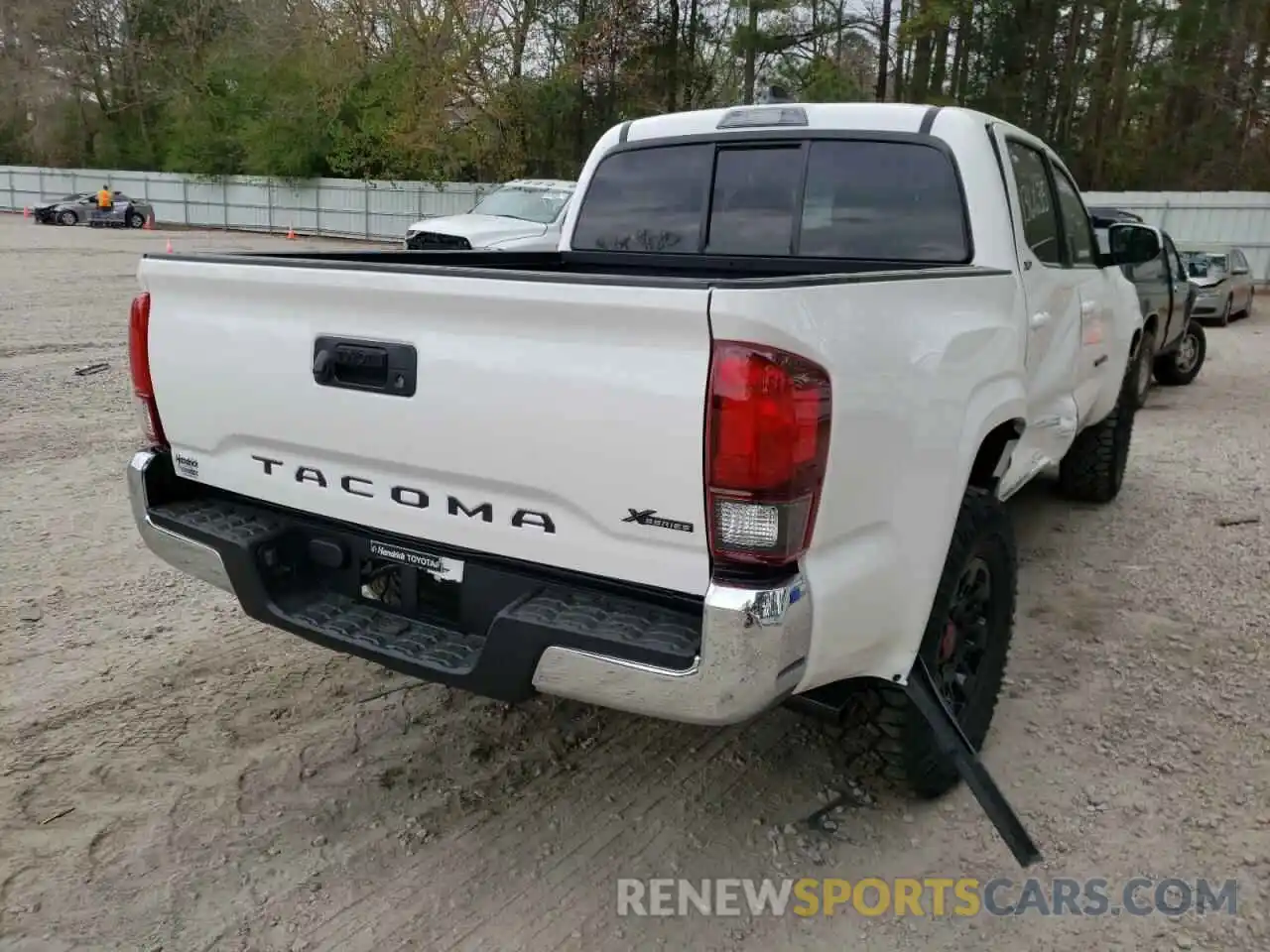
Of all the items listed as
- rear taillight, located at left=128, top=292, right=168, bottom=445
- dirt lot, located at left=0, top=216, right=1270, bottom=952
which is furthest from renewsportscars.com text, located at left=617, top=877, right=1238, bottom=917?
rear taillight, located at left=128, top=292, right=168, bottom=445

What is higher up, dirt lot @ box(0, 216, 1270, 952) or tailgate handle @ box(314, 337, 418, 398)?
tailgate handle @ box(314, 337, 418, 398)

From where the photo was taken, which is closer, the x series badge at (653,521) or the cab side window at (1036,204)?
the x series badge at (653,521)

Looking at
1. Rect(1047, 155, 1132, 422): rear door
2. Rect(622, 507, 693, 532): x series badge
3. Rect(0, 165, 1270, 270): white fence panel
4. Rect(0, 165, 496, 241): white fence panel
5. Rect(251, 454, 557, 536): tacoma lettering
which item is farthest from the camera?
Rect(0, 165, 496, 241): white fence panel

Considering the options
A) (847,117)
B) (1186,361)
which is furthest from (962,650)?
(1186,361)

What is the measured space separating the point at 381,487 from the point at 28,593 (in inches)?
106

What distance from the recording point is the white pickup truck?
7.22 feet

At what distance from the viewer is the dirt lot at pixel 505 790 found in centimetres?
263

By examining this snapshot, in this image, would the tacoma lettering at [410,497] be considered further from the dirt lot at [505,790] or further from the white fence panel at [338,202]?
the white fence panel at [338,202]

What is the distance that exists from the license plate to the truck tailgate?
58 mm

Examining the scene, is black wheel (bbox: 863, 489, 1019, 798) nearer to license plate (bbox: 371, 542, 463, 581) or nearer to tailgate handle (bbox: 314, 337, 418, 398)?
license plate (bbox: 371, 542, 463, 581)

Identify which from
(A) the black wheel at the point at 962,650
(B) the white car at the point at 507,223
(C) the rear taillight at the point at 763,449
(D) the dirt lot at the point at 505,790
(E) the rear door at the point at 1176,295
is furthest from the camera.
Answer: (B) the white car at the point at 507,223

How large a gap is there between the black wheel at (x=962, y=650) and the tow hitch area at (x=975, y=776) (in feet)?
0.20

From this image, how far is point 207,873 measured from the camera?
2750mm

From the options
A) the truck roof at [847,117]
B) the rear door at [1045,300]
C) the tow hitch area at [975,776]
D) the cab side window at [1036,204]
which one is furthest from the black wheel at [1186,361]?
the tow hitch area at [975,776]
